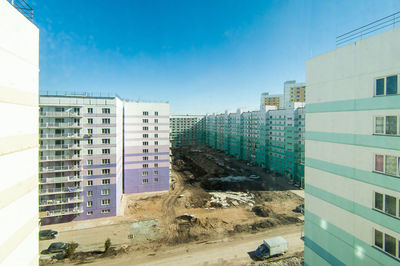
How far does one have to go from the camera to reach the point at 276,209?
34719mm

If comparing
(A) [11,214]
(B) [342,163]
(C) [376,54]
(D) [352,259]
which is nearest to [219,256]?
(D) [352,259]

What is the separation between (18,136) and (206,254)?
74.9 feet

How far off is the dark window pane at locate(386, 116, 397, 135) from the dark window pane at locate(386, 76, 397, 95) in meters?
1.10

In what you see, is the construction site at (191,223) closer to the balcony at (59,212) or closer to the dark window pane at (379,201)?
the balcony at (59,212)

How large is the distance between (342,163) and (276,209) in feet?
90.1

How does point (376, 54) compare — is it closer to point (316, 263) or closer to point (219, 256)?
point (316, 263)

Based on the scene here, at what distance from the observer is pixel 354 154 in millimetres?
9984

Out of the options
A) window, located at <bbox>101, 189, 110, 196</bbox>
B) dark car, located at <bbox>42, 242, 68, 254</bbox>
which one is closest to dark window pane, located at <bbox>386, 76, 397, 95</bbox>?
dark car, located at <bbox>42, 242, 68, 254</bbox>

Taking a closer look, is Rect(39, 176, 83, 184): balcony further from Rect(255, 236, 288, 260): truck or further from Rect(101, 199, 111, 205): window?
Rect(255, 236, 288, 260): truck

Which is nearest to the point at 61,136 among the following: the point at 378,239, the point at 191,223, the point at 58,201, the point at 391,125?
the point at 58,201

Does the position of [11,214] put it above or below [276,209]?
above

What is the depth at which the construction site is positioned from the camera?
23469 mm

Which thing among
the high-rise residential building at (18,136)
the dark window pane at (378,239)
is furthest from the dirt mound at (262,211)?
the high-rise residential building at (18,136)

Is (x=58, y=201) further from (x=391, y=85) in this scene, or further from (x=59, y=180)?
(x=391, y=85)
